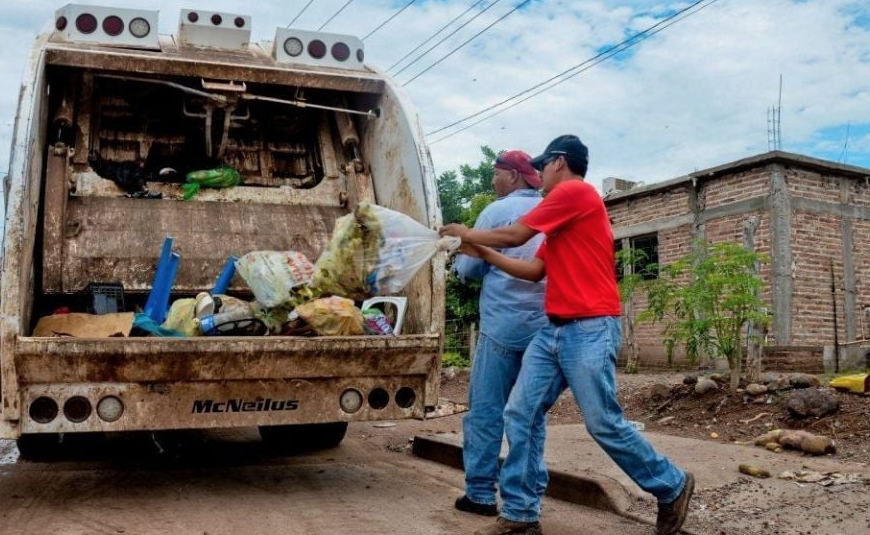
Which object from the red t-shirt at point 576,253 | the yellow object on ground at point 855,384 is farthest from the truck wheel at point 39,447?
the yellow object on ground at point 855,384

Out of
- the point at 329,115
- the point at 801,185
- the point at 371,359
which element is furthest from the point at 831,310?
the point at 371,359

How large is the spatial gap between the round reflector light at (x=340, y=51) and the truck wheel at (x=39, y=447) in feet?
9.24

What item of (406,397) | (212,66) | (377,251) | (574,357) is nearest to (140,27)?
(212,66)

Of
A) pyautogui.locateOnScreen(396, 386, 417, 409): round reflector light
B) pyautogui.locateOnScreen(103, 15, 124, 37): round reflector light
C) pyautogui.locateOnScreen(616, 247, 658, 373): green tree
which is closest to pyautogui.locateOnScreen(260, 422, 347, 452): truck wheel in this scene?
pyautogui.locateOnScreen(396, 386, 417, 409): round reflector light

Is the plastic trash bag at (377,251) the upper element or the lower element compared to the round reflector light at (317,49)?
lower

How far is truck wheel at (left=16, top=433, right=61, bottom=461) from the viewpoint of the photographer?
5.34 metres

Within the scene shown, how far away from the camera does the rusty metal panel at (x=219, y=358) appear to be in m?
3.64

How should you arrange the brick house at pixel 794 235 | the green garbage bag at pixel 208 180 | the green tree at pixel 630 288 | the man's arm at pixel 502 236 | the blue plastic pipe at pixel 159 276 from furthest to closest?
the brick house at pixel 794 235, the green tree at pixel 630 288, the green garbage bag at pixel 208 180, the blue plastic pipe at pixel 159 276, the man's arm at pixel 502 236

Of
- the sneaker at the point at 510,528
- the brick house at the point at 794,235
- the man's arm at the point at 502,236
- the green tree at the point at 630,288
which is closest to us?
the sneaker at the point at 510,528

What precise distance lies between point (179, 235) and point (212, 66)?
0.96 meters

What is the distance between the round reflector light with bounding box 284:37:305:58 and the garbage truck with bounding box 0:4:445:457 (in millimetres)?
12

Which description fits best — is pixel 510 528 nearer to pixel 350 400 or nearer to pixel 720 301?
pixel 350 400

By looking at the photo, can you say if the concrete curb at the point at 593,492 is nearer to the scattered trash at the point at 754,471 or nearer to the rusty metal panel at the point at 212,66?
the scattered trash at the point at 754,471

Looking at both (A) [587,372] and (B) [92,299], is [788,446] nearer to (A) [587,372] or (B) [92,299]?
(A) [587,372]
